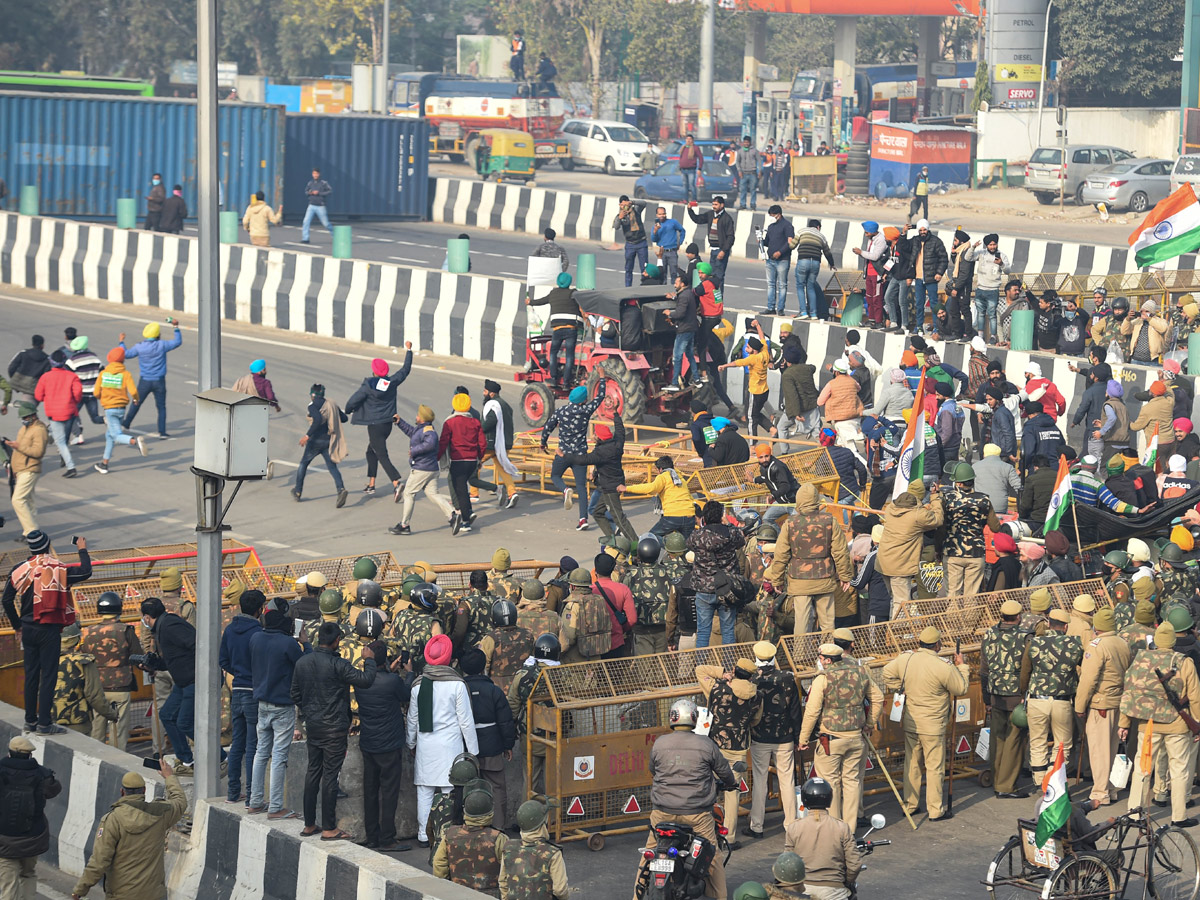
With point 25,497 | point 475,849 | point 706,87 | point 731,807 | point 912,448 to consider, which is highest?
point 706,87

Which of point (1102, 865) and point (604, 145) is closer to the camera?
point (1102, 865)

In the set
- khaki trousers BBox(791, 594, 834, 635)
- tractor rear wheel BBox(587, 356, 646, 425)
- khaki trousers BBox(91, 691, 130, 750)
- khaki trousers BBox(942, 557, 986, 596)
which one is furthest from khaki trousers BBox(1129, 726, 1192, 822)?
tractor rear wheel BBox(587, 356, 646, 425)

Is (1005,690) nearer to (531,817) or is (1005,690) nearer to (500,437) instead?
(531,817)

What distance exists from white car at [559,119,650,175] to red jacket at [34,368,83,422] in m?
37.1

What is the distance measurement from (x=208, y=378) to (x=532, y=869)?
364cm

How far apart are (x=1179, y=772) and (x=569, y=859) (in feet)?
13.9

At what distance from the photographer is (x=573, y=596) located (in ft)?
42.7

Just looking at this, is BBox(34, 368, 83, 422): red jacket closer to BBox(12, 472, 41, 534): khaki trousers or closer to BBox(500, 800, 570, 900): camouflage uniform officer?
Result: BBox(12, 472, 41, 534): khaki trousers

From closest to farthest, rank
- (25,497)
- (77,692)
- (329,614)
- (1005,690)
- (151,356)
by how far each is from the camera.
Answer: (329,614) < (77,692) < (1005,690) < (25,497) < (151,356)

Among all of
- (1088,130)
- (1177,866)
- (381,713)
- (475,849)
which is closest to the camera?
(475,849)

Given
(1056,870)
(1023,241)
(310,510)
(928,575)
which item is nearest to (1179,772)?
(1056,870)

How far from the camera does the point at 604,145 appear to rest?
5594 centimetres

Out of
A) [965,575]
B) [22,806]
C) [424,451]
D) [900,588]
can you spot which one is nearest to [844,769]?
[900,588]

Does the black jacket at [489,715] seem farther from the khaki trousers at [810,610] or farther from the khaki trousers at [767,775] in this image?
the khaki trousers at [810,610]
